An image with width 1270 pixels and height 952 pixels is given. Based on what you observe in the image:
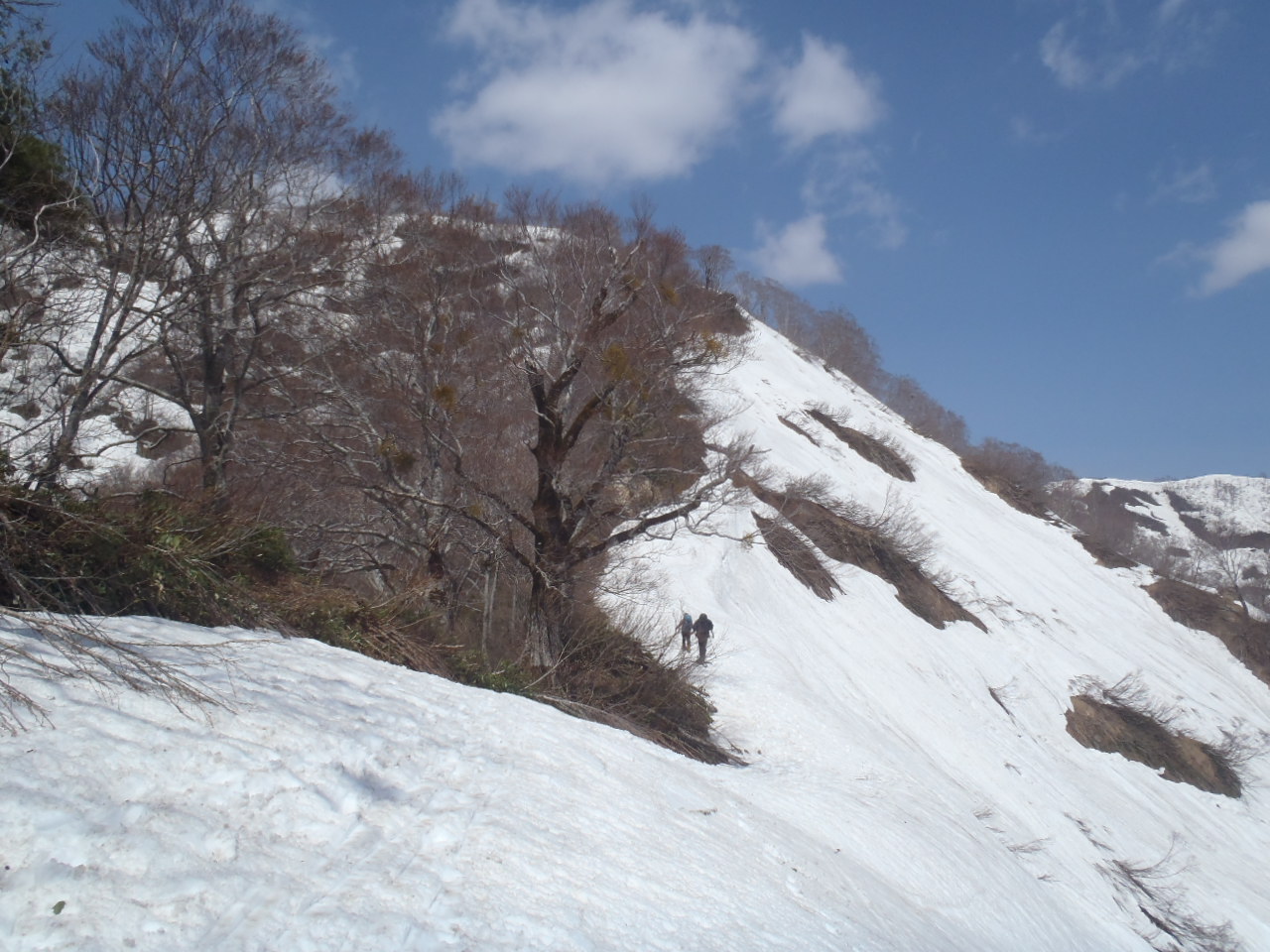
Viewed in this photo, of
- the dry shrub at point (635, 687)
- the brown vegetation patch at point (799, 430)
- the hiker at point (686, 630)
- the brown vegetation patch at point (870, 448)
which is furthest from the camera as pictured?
the brown vegetation patch at point (870, 448)

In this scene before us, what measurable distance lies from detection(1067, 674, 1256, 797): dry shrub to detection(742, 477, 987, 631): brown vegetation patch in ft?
11.7

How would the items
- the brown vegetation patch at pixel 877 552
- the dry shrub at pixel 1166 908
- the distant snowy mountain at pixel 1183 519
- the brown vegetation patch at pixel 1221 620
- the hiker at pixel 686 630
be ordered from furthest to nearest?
the distant snowy mountain at pixel 1183 519, the brown vegetation patch at pixel 1221 620, the brown vegetation patch at pixel 877 552, the hiker at pixel 686 630, the dry shrub at pixel 1166 908

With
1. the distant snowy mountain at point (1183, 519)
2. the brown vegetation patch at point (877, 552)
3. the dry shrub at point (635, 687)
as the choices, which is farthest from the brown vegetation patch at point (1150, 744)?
the distant snowy mountain at point (1183, 519)

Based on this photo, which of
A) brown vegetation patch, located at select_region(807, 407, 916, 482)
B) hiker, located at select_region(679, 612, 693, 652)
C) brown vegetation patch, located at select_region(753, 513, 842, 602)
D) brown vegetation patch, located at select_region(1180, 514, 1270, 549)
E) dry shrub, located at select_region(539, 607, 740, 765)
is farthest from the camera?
brown vegetation patch, located at select_region(1180, 514, 1270, 549)

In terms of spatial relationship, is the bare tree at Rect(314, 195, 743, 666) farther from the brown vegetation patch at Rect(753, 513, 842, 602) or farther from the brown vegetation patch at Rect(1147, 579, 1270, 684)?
the brown vegetation patch at Rect(1147, 579, 1270, 684)

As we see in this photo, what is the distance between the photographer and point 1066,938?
36.0 feet

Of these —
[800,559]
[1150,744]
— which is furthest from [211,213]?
[1150,744]

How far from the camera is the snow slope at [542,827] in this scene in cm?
349

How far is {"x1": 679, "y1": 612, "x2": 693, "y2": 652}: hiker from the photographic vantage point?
1506 cm

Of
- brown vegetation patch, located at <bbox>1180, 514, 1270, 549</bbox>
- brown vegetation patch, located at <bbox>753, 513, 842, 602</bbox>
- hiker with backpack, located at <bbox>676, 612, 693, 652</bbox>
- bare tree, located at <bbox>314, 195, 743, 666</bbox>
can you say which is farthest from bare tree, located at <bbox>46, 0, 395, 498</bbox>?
brown vegetation patch, located at <bbox>1180, 514, 1270, 549</bbox>

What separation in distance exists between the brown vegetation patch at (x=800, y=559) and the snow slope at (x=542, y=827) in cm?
412

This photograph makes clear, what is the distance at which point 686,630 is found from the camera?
50.0ft

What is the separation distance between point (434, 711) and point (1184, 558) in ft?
261

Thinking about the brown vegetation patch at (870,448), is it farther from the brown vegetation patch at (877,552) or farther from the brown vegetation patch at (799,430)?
the brown vegetation patch at (877,552)
